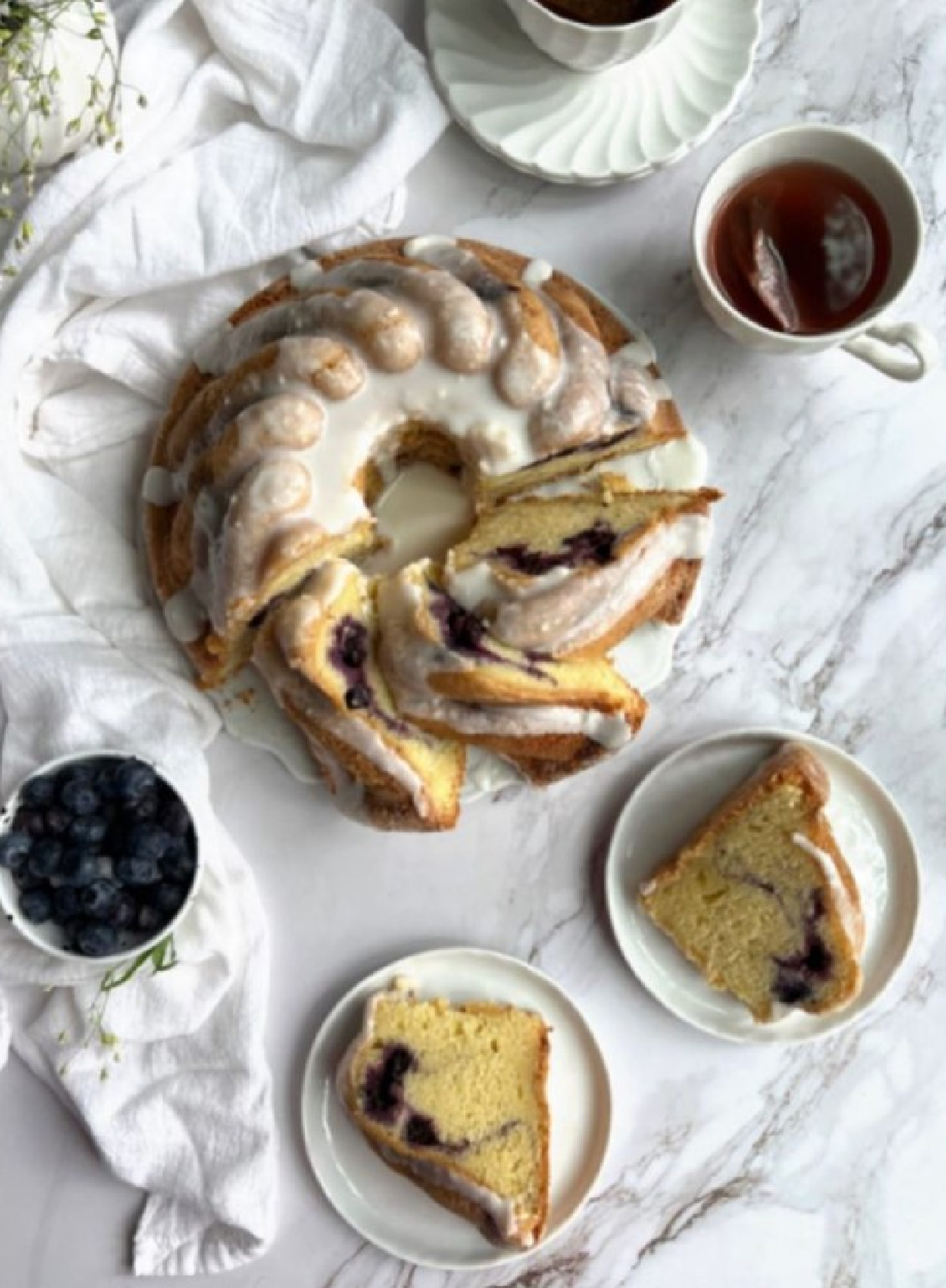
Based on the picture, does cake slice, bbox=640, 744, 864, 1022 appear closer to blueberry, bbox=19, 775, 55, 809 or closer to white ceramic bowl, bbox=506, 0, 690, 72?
blueberry, bbox=19, 775, 55, 809

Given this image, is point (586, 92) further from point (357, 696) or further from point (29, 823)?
point (29, 823)

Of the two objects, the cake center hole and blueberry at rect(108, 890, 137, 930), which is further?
the cake center hole

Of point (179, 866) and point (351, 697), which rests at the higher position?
point (351, 697)

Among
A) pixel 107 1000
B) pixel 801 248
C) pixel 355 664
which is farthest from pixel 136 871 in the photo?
pixel 801 248

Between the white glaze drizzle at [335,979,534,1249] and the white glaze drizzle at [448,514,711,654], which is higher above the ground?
the white glaze drizzle at [448,514,711,654]

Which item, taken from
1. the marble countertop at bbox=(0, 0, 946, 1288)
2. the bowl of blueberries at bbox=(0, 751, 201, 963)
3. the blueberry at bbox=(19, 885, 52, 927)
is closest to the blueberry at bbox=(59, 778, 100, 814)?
the bowl of blueberries at bbox=(0, 751, 201, 963)

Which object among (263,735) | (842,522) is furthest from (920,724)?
(263,735)

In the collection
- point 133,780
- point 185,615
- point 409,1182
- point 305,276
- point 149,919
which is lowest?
point 409,1182
